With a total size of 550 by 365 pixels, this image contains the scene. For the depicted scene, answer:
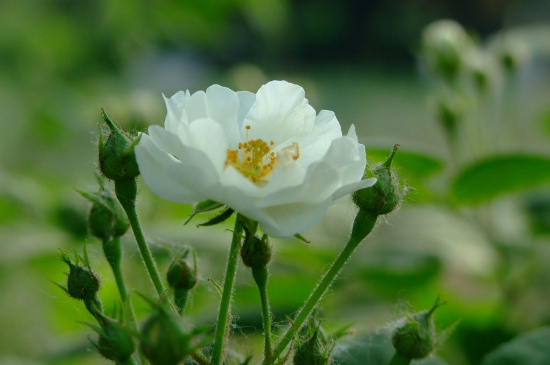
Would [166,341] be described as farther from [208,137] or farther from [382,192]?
[382,192]

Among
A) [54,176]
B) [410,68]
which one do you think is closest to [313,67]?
[410,68]

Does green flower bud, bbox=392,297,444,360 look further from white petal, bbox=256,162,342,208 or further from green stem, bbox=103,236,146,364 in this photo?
green stem, bbox=103,236,146,364

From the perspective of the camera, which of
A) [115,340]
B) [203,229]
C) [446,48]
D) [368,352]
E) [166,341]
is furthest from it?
[446,48]

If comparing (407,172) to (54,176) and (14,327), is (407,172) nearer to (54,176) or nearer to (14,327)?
(54,176)

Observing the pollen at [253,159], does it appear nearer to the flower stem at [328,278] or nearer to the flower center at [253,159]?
the flower center at [253,159]

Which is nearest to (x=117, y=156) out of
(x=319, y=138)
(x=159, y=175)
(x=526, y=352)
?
(x=159, y=175)

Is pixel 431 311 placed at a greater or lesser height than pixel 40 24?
lesser

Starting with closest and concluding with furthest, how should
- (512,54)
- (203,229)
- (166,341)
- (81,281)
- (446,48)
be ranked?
(166,341), (81,281), (203,229), (446,48), (512,54)
